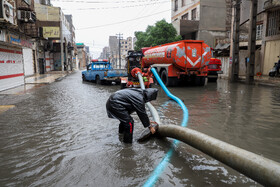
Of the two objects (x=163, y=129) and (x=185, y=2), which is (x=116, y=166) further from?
(x=185, y=2)

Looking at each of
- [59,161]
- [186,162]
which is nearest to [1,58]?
[59,161]

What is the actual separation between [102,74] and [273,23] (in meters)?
15.7

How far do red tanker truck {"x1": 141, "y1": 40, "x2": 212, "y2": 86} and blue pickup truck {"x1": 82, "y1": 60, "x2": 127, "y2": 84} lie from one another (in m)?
2.92

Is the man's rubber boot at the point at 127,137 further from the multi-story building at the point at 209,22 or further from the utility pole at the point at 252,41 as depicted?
the multi-story building at the point at 209,22

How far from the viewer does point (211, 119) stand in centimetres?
567

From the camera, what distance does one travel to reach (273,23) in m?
19.1

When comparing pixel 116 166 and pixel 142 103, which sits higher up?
pixel 142 103

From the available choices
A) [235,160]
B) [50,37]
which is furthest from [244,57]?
[50,37]

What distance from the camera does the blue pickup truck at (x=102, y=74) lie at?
14711 mm

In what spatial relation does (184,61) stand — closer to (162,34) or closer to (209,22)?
(162,34)

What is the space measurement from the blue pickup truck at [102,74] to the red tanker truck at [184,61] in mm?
2915

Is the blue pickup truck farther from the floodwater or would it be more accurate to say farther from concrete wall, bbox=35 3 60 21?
concrete wall, bbox=35 3 60 21

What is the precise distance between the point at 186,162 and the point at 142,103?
1169 millimetres

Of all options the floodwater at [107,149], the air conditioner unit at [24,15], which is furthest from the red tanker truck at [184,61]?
the air conditioner unit at [24,15]
